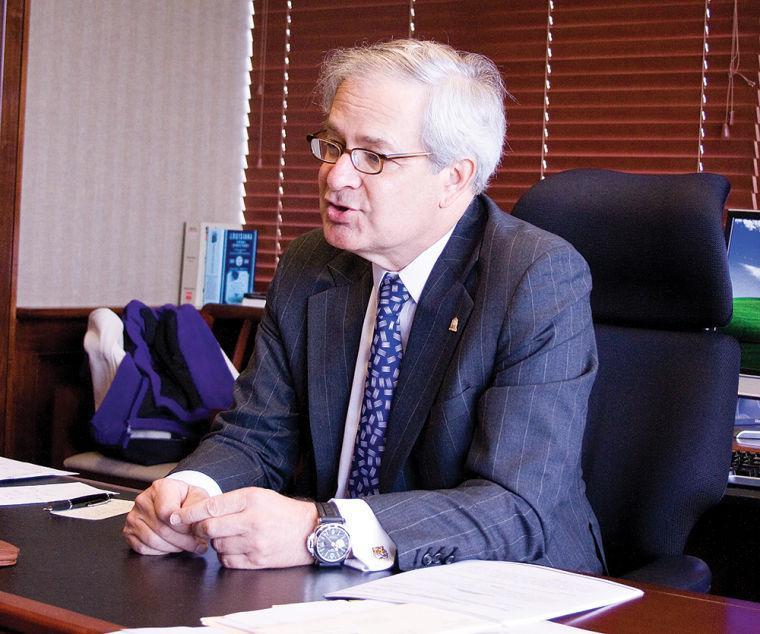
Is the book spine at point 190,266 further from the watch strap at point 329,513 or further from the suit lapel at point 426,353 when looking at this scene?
the watch strap at point 329,513

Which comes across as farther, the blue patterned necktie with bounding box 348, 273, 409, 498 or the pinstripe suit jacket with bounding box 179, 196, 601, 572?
the blue patterned necktie with bounding box 348, 273, 409, 498

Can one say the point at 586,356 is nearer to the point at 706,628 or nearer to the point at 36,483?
the point at 706,628

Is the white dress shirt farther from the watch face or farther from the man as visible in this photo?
the watch face

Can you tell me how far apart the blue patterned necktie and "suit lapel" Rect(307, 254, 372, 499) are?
0.14ft

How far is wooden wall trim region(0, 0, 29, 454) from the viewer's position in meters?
2.71

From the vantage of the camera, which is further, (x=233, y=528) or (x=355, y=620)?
(x=233, y=528)

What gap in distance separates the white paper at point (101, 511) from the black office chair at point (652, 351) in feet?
2.50

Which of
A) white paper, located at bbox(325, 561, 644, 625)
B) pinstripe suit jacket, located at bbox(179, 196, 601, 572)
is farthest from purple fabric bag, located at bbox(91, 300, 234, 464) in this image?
white paper, located at bbox(325, 561, 644, 625)

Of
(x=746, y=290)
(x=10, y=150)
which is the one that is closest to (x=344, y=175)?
(x=746, y=290)

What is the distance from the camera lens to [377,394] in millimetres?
1552

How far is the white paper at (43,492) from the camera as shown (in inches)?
52.6

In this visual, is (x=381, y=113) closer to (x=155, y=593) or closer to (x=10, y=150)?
(x=155, y=593)

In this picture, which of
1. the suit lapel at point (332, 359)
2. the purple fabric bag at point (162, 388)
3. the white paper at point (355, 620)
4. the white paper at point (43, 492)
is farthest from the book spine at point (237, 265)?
the white paper at point (355, 620)

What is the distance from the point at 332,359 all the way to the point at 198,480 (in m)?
0.32
